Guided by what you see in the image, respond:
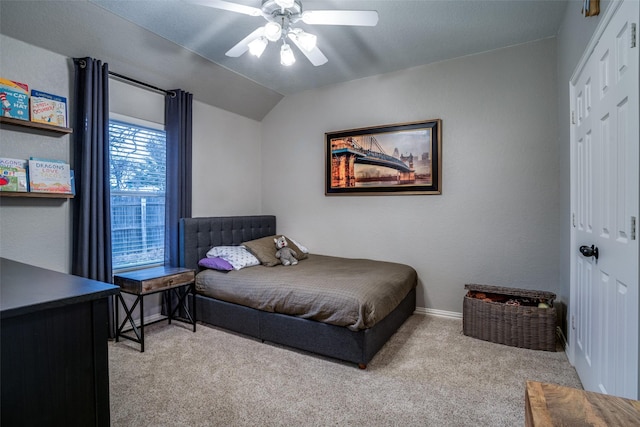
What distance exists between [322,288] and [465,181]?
194cm

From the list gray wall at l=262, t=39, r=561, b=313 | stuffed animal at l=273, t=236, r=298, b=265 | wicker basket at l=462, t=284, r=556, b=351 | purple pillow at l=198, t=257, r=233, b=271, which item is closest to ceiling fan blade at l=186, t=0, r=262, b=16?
gray wall at l=262, t=39, r=561, b=313

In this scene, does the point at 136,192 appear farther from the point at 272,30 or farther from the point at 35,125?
the point at 272,30

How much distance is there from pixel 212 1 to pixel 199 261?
2.46 meters

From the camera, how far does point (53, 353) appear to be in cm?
97

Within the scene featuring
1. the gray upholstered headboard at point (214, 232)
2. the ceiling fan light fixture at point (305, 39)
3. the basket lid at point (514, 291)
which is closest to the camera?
the ceiling fan light fixture at point (305, 39)

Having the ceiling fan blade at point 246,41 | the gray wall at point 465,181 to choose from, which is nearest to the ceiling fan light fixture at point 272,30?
the ceiling fan blade at point 246,41

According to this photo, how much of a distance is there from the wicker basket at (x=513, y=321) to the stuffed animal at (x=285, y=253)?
71.6 inches

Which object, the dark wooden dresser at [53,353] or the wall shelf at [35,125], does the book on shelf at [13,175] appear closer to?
the wall shelf at [35,125]

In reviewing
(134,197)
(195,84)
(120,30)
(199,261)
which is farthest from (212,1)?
(199,261)

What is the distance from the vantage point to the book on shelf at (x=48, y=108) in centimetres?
241

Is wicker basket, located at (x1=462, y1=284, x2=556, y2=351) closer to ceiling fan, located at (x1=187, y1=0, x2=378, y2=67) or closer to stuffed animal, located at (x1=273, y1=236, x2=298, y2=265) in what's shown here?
stuffed animal, located at (x1=273, y1=236, x2=298, y2=265)

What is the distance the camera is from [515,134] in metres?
3.15

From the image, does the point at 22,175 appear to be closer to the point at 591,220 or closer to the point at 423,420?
the point at 423,420

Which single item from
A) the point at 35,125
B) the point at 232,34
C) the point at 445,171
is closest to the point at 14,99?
the point at 35,125
